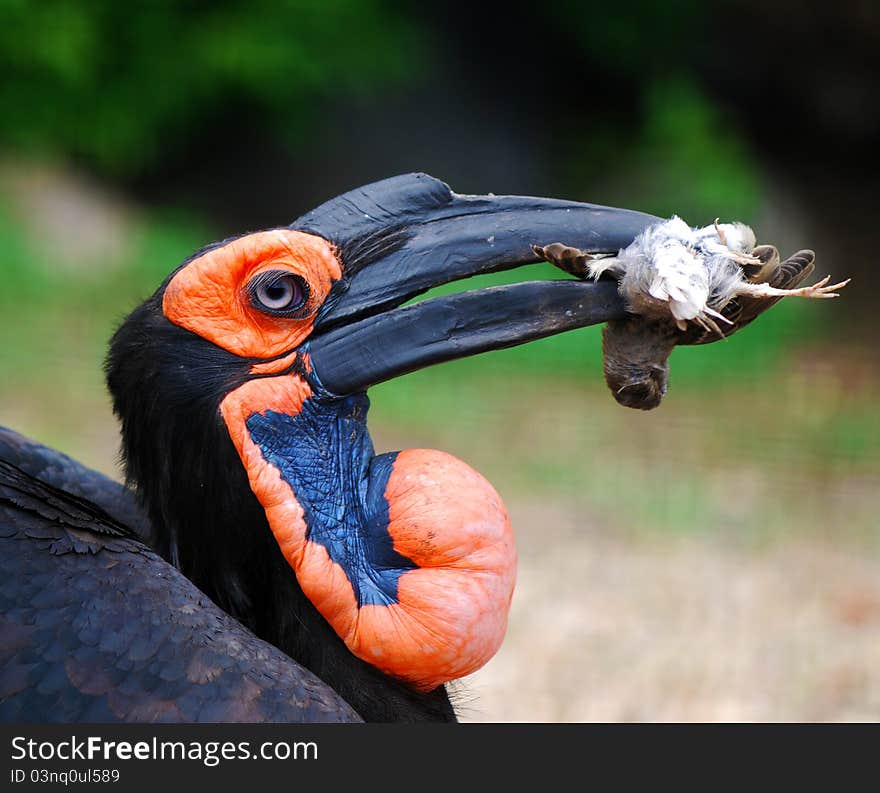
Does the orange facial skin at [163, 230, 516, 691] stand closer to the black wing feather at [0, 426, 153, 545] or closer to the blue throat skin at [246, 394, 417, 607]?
the blue throat skin at [246, 394, 417, 607]

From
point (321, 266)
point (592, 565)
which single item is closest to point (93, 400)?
point (592, 565)

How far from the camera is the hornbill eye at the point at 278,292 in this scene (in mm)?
1973

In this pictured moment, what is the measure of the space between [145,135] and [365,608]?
704cm

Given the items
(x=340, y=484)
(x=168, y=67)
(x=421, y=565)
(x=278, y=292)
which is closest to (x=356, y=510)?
(x=340, y=484)

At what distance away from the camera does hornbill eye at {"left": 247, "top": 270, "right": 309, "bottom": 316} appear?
1973 millimetres

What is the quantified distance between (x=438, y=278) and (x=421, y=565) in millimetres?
485

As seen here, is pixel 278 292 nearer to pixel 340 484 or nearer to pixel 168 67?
pixel 340 484

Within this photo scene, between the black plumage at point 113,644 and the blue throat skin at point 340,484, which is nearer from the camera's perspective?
the black plumage at point 113,644

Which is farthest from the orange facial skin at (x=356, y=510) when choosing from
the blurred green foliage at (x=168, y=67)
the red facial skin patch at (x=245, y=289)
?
the blurred green foliage at (x=168, y=67)

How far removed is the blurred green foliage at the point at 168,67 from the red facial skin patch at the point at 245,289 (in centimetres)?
632

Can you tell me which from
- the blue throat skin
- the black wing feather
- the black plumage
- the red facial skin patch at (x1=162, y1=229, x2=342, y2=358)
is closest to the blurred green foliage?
the black wing feather

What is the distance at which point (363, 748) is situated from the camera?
174 cm

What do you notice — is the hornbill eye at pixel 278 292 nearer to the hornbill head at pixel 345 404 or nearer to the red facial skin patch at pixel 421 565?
the hornbill head at pixel 345 404

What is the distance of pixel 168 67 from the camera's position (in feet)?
26.7
